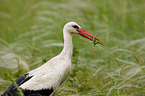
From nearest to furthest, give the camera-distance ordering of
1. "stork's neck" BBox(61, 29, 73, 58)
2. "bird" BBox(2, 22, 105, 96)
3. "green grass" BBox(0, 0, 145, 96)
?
"bird" BBox(2, 22, 105, 96) → "stork's neck" BBox(61, 29, 73, 58) → "green grass" BBox(0, 0, 145, 96)

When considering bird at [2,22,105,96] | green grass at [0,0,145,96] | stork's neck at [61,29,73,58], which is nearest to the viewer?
bird at [2,22,105,96]

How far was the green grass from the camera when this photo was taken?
181 inches

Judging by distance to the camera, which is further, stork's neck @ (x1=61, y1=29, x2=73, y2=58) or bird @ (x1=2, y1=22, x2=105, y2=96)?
stork's neck @ (x1=61, y1=29, x2=73, y2=58)

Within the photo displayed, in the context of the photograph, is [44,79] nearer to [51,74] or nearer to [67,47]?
[51,74]

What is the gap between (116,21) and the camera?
336 inches

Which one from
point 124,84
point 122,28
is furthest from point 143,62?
point 122,28

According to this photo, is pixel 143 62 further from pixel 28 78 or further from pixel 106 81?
Result: pixel 28 78

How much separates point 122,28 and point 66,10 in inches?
75.4

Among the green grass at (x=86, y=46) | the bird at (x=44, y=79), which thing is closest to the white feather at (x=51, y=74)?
the bird at (x=44, y=79)

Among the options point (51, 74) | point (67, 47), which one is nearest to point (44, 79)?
point (51, 74)

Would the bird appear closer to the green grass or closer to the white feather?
the white feather

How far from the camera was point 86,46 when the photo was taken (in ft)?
21.8

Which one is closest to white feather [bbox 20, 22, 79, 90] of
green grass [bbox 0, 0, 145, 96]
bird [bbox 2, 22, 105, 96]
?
bird [bbox 2, 22, 105, 96]

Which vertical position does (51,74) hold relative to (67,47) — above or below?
below
